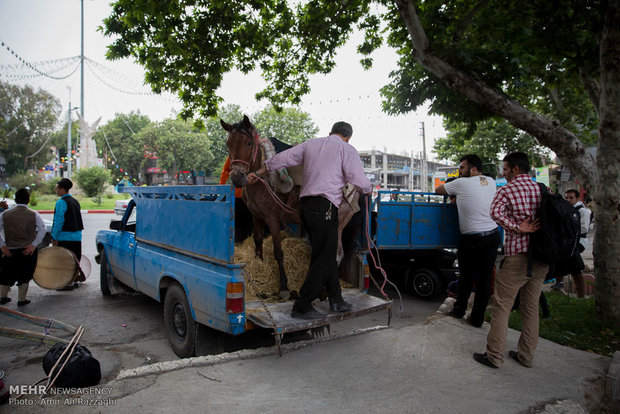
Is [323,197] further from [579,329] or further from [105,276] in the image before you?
[105,276]

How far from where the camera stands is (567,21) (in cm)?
623

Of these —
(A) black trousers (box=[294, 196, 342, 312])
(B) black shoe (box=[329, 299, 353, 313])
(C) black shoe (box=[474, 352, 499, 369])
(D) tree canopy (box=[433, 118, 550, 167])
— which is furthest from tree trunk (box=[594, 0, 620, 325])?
(D) tree canopy (box=[433, 118, 550, 167])

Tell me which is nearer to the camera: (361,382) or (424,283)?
(361,382)

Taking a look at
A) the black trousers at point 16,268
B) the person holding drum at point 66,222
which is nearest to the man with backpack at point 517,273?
the black trousers at point 16,268

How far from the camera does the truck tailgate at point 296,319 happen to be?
340 cm

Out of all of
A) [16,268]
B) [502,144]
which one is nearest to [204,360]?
[16,268]

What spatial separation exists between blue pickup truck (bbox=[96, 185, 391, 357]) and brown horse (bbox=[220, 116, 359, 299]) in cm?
43

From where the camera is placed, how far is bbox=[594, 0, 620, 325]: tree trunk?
4.90 meters

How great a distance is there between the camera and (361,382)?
3.25 metres

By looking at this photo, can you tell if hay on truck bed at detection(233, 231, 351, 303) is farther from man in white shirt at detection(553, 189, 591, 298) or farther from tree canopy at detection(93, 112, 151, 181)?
tree canopy at detection(93, 112, 151, 181)

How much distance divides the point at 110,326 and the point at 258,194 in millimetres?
2939

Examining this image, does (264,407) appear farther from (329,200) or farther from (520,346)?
(520,346)

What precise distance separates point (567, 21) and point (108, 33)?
8073 mm

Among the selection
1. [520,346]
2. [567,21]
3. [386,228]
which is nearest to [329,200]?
[520,346]
